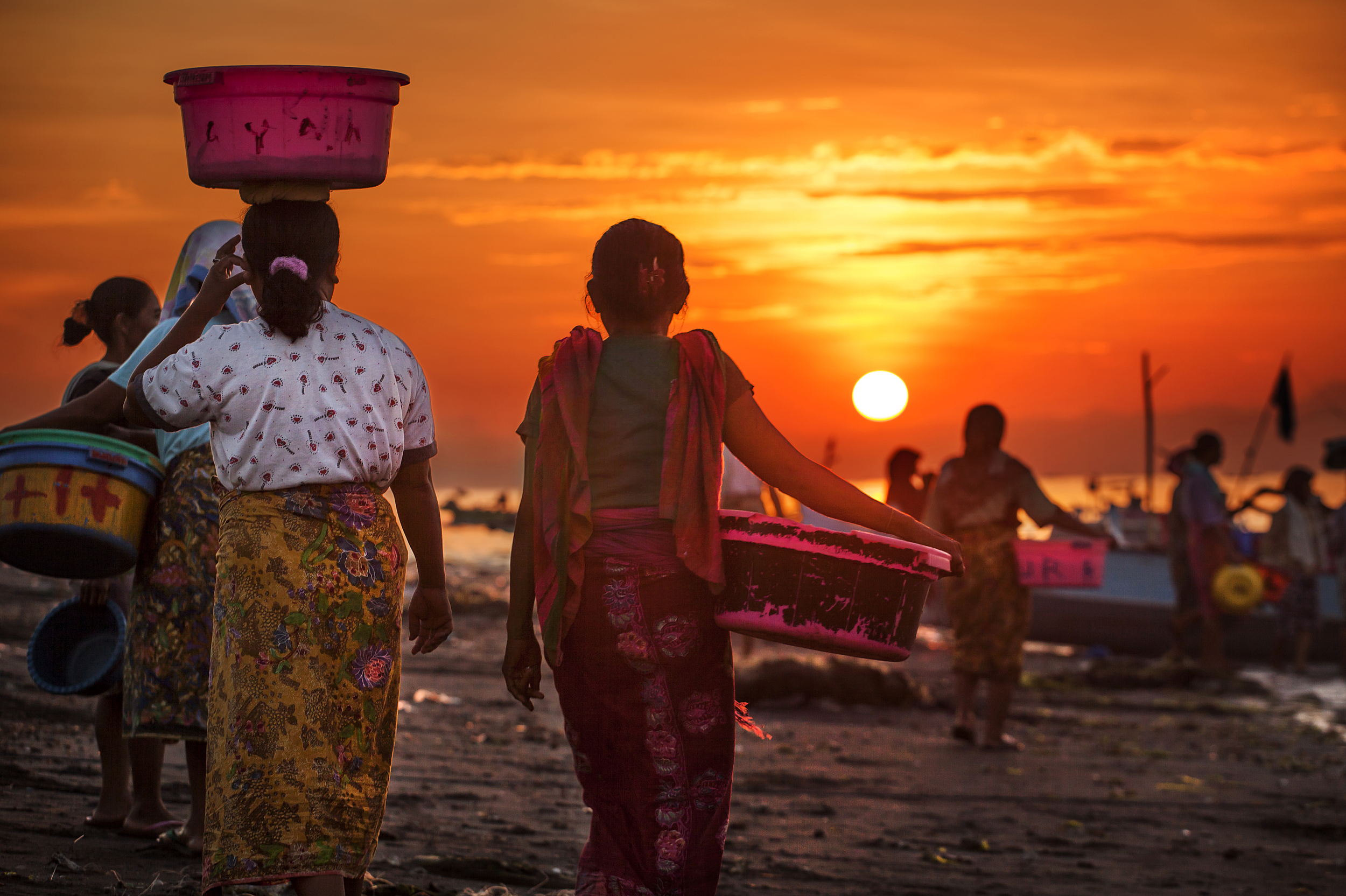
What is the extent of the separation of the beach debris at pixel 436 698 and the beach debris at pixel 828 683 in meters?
2.06

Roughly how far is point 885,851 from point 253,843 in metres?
3.34

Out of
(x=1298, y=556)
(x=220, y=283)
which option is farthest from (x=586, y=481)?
(x=1298, y=556)

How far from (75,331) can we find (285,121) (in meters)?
2.14

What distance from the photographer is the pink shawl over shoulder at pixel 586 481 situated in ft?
11.1

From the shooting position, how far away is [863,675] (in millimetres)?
10703

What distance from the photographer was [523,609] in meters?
3.50

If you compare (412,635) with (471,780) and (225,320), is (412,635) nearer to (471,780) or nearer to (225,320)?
(225,320)

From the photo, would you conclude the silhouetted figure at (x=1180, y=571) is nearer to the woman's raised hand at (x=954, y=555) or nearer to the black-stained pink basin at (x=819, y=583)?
the woman's raised hand at (x=954, y=555)

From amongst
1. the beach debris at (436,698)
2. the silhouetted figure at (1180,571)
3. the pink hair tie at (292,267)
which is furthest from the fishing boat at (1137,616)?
the pink hair tie at (292,267)

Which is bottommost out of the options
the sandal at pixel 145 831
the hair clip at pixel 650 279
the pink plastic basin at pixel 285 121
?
the sandal at pixel 145 831

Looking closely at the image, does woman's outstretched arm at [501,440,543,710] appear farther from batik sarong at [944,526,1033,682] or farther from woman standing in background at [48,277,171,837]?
batik sarong at [944,526,1033,682]

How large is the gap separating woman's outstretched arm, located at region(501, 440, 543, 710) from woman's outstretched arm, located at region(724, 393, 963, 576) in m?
0.53

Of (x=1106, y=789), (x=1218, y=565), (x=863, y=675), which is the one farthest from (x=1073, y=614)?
(x=1106, y=789)

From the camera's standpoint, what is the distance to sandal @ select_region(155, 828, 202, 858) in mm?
4578
